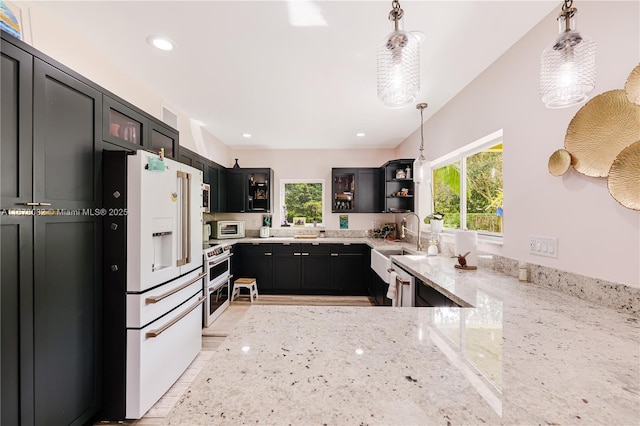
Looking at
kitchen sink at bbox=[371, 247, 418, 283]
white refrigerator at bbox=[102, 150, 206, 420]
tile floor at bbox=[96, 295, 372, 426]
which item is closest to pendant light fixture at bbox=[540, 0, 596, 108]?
tile floor at bbox=[96, 295, 372, 426]

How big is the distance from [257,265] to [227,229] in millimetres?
781

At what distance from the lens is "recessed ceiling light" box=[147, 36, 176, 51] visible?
1.82 metres

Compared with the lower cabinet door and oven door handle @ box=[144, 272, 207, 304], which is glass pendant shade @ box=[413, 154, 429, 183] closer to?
oven door handle @ box=[144, 272, 207, 304]

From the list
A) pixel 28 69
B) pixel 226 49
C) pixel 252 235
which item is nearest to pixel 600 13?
pixel 226 49

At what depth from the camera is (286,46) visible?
1.89 metres

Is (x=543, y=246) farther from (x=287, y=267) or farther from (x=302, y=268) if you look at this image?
(x=287, y=267)

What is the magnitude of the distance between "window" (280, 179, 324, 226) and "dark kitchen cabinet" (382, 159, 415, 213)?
48.9 inches

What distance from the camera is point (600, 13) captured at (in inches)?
51.3

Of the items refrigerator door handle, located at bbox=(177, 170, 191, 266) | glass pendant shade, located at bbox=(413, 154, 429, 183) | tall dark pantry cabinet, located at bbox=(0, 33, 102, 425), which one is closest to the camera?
tall dark pantry cabinet, located at bbox=(0, 33, 102, 425)

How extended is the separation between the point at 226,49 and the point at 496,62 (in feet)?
6.75

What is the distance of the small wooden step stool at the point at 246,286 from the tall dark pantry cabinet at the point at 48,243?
2.24m

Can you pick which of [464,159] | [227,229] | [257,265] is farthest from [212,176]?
[464,159]

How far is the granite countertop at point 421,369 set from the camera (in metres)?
0.53

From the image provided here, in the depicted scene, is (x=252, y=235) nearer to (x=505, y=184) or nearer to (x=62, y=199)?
(x=62, y=199)
